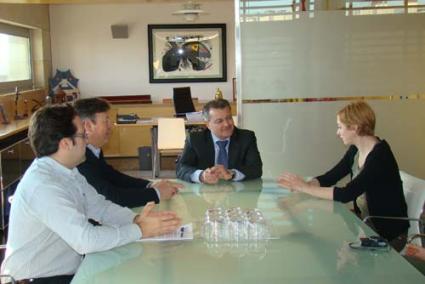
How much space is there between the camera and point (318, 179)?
3.17 m

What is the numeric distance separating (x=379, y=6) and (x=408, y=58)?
0.52 m

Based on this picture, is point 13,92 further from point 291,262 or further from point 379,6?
point 291,262

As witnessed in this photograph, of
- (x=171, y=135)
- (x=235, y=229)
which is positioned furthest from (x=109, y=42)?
(x=235, y=229)

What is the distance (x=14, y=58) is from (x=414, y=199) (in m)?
6.54

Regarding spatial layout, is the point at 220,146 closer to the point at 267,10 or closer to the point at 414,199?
the point at 414,199

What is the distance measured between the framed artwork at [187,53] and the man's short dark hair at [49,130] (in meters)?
6.96

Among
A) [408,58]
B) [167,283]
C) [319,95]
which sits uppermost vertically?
[408,58]

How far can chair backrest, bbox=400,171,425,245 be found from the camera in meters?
2.71

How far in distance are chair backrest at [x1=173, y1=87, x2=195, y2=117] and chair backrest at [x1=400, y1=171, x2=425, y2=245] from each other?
5.18 m

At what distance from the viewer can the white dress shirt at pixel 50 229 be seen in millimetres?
1883

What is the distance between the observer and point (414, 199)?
2773 mm

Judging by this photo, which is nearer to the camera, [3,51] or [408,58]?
[408,58]

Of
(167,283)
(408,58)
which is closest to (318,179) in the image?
(167,283)

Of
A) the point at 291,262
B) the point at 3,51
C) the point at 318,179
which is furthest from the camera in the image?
the point at 3,51
